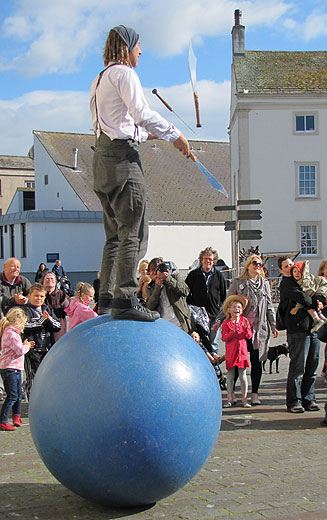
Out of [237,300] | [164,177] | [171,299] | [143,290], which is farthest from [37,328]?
[164,177]

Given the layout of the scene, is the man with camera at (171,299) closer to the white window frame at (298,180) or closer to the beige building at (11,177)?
the white window frame at (298,180)

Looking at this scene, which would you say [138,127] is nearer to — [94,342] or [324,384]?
[94,342]

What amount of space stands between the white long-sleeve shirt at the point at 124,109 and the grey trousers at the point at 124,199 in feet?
0.32

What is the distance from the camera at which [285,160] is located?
125 feet

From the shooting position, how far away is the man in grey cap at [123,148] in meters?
5.30

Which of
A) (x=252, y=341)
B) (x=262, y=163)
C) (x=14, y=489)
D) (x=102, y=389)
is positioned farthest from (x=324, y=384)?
(x=262, y=163)

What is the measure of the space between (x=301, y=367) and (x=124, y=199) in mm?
4774

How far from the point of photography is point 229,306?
32.1 ft

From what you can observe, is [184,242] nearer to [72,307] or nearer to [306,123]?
[306,123]

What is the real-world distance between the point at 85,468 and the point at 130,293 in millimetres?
1350

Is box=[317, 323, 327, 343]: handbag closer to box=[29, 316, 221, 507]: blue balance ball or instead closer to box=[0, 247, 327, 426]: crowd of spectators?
box=[0, 247, 327, 426]: crowd of spectators

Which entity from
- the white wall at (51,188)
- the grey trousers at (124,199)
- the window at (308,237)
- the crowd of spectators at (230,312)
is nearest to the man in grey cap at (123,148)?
the grey trousers at (124,199)

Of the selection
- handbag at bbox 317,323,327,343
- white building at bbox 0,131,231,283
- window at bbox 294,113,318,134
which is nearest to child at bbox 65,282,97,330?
handbag at bbox 317,323,327,343

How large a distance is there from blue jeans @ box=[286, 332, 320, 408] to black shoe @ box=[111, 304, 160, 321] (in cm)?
442
